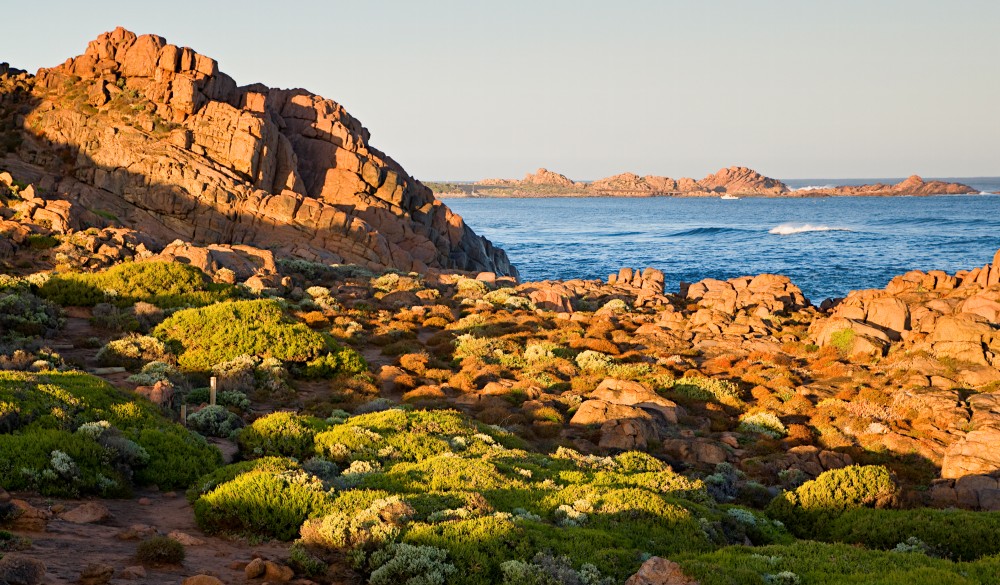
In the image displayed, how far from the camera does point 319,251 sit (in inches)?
2015

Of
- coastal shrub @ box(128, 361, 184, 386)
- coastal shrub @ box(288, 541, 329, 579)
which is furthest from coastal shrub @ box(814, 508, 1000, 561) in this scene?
coastal shrub @ box(128, 361, 184, 386)

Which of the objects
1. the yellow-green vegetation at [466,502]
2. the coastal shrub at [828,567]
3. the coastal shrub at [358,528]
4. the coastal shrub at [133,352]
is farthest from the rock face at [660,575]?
the coastal shrub at [133,352]

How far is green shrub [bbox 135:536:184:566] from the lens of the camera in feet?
32.0

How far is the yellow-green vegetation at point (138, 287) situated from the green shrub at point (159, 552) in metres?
20.1

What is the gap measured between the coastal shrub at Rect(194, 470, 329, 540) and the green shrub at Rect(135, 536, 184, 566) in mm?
1513

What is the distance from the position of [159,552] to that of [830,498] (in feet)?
38.9

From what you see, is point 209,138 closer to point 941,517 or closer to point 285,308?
point 285,308

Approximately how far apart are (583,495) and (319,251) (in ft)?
133

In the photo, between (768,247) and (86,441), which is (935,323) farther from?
(768,247)

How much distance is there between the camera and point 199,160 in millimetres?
53594

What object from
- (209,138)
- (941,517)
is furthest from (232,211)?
(941,517)

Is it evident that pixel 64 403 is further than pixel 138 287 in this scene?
No

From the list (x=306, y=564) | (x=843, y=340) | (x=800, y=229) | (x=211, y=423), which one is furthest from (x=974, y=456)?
(x=800, y=229)

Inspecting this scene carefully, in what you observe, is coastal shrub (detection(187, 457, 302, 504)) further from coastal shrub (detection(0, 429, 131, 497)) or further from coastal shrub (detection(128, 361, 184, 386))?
coastal shrub (detection(128, 361, 184, 386))
